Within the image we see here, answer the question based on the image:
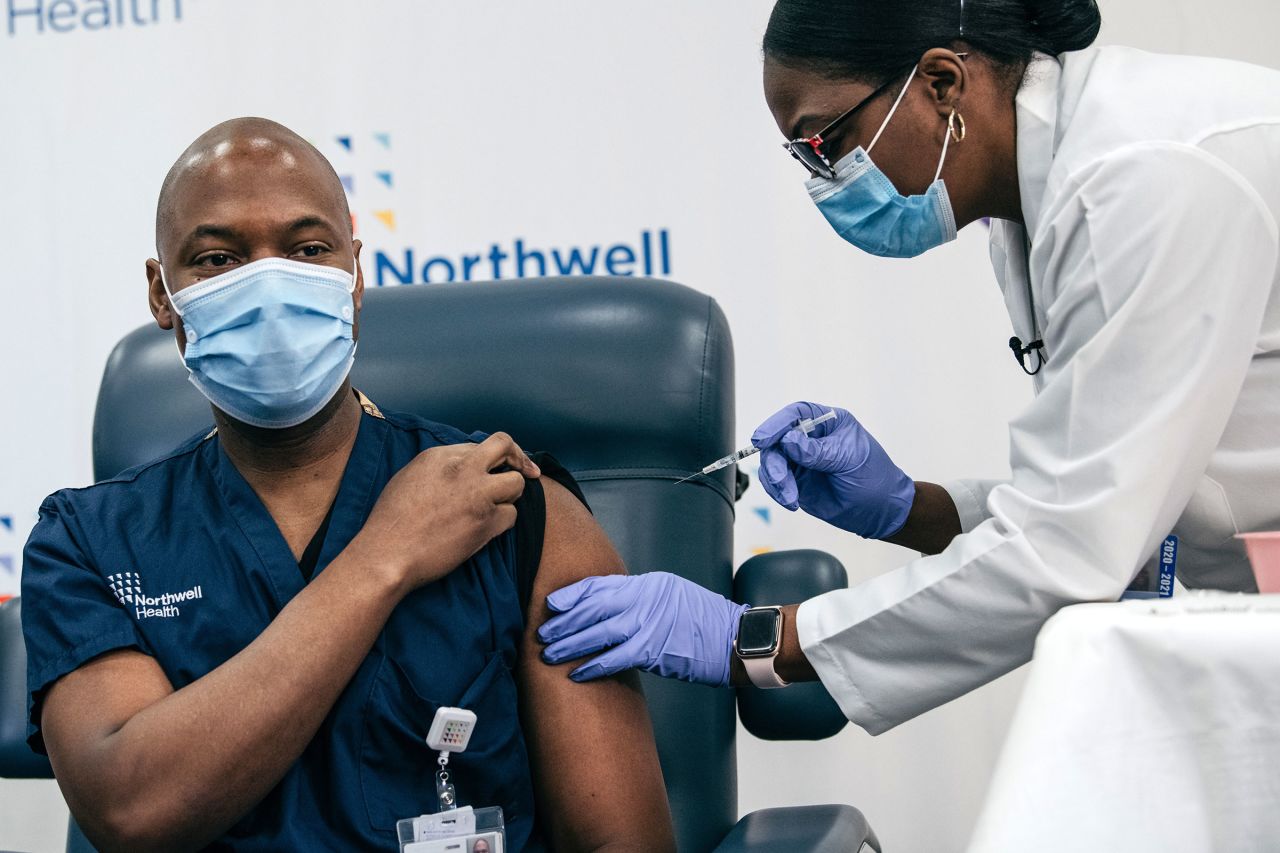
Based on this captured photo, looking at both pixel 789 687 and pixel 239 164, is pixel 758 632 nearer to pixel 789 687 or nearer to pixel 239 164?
pixel 789 687

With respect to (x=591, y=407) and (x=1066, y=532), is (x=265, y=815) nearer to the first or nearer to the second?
(x=591, y=407)

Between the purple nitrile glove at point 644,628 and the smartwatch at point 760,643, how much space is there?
0.08 feet

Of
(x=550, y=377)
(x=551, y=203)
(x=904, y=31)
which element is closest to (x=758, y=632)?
(x=550, y=377)

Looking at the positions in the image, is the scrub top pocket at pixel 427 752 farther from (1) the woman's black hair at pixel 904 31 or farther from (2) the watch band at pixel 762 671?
(1) the woman's black hair at pixel 904 31

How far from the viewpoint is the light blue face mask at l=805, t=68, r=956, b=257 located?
4.81 ft

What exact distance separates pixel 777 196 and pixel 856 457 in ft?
2.83

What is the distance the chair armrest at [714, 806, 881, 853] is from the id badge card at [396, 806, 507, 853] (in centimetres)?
23

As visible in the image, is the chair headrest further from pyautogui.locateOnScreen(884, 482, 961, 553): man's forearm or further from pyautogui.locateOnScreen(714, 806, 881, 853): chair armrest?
pyautogui.locateOnScreen(714, 806, 881, 853): chair armrest

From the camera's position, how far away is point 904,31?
138cm

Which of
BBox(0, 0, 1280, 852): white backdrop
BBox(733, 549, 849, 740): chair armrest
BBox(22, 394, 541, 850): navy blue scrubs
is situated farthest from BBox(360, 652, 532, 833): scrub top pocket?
BBox(0, 0, 1280, 852): white backdrop

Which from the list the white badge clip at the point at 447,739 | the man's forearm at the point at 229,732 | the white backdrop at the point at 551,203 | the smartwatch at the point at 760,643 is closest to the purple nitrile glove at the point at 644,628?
the smartwatch at the point at 760,643

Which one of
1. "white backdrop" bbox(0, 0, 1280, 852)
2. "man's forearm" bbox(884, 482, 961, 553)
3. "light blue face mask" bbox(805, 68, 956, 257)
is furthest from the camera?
"white backdrop" bbox(0, 0, 1280, 852)

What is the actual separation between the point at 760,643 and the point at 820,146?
1.85 feet

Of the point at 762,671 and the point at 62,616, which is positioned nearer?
the point at 62,616
